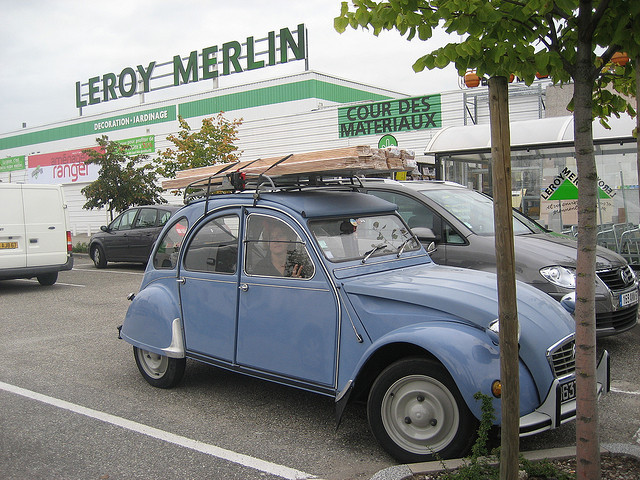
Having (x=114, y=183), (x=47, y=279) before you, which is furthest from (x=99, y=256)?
(x=114, y=183)

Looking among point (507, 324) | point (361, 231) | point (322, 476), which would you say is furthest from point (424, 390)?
point (361, 231)

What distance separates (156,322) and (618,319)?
14.8ft

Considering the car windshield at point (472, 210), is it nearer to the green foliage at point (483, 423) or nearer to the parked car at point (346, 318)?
the parked car at point (346, 318)

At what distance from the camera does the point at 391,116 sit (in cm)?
2525

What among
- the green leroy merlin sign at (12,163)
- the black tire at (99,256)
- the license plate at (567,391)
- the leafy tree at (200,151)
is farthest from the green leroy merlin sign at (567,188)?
the green leroy merlin sign at (12,163)

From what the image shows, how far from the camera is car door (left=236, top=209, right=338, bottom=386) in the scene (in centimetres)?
439

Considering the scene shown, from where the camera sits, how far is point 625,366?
611cm

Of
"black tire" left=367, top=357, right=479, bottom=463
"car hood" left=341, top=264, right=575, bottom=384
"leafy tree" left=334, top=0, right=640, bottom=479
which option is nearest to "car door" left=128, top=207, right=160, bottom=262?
"car hood" left=341, top=264, right=575, bottom=384

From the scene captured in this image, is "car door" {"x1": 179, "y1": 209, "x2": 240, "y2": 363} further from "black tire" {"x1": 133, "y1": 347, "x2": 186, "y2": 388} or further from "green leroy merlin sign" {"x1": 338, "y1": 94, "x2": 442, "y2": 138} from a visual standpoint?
"green leroy merlin sign" {"x1": 338, "y1": 94, "x2": 442, "y2": 138}

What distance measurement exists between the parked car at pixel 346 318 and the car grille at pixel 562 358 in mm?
10

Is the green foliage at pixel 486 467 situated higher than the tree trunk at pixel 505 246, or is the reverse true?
the tree trunk at pixel 505 246

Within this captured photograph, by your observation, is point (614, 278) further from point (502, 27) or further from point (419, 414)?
point (502, 27)

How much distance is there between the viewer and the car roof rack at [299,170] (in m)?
4.60

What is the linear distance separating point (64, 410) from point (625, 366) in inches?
200
